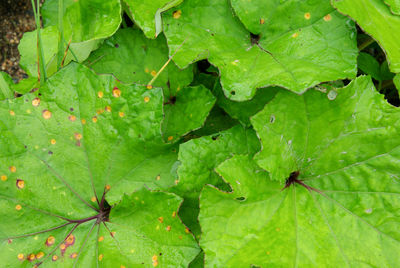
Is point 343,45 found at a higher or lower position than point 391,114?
higher

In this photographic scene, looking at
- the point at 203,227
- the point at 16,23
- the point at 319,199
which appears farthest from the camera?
the point at 16,23

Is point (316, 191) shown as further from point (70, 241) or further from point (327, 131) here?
point (70, 241)

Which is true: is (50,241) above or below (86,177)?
below

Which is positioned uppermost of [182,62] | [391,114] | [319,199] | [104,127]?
[182,62]

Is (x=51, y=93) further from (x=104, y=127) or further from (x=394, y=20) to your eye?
(x=394, y=20)

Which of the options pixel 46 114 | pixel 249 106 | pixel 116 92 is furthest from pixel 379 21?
pixel 46 114

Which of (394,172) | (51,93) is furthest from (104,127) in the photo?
(394,172)

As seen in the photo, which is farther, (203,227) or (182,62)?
(182,62)
